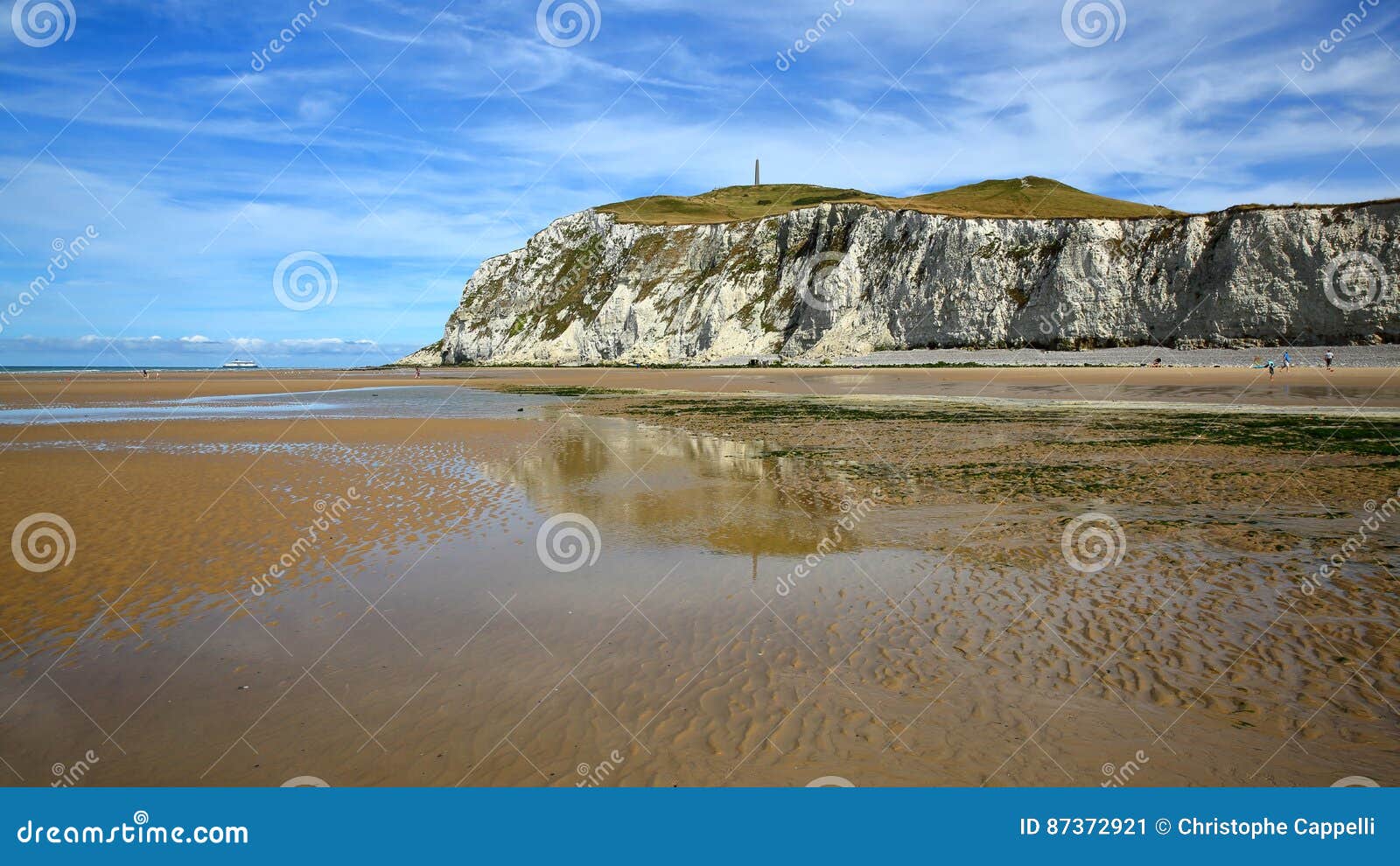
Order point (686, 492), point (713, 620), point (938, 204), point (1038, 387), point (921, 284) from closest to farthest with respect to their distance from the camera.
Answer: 1. point (713, 620)
2. point (686, 492)
3. point (1038, 387)
4. point (921, 284)
5. point (938, 204)

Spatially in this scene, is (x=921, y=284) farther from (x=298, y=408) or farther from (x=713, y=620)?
(x=713, y=620)

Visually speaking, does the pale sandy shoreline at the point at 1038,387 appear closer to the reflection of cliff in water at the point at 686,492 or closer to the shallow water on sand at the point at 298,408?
the shallow water on sand at the point at 298,408

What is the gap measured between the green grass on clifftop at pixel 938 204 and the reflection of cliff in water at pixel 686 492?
197 feet

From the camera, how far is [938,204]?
8600 centimetres

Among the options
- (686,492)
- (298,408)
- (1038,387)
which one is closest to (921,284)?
(1038,387)

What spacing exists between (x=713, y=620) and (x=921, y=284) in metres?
67.5

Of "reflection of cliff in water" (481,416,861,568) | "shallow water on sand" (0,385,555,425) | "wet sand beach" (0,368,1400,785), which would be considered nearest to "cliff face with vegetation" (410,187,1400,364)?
"shallow water on sand" (0,385,555,425)

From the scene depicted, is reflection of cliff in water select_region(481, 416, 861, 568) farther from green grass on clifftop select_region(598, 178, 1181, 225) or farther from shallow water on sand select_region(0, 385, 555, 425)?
green grass on clifftop select_region(598, 178, 1181, 225)

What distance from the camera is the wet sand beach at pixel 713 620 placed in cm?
495

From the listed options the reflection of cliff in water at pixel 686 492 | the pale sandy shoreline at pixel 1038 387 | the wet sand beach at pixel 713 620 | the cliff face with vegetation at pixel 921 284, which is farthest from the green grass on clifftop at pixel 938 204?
the wet sand beach at pixel 713 620

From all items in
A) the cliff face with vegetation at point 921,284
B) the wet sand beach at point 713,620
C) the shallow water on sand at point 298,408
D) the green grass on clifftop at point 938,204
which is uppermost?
the green grass on clifftop at point 938,204

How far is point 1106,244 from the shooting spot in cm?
6147

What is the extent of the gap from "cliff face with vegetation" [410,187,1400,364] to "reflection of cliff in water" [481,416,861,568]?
52401 millimetres

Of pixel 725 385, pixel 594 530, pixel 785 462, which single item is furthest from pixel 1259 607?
pixel 725 385
